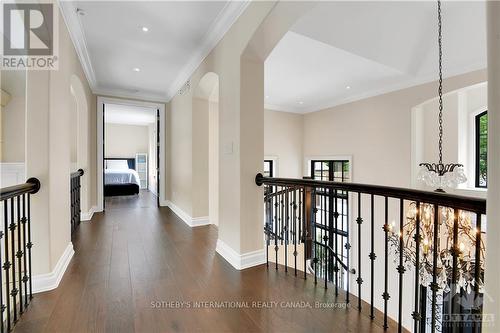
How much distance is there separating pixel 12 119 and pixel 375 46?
6117mm

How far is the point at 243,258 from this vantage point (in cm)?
262

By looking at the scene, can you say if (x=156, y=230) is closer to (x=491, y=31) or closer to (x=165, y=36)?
(x=165, y=36)

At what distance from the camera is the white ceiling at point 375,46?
3180 millimetres

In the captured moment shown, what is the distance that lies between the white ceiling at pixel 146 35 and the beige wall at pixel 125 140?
6420 mm

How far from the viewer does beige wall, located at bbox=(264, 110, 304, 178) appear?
706 cm

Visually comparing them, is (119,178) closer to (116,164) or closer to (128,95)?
(116,164)

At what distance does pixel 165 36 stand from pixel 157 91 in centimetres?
256

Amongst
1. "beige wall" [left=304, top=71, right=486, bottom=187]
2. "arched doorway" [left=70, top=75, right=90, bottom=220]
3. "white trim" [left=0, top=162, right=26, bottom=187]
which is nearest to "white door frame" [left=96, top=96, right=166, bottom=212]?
"arched doorway" [left=70, top=75, right=90, bottom=220]

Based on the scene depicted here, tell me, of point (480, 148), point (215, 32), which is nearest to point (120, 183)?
point (215, 32)

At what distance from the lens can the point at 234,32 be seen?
8.97ft

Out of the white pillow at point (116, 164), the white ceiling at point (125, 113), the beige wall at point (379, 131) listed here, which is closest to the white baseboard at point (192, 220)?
the beige wall at point (379, 131)

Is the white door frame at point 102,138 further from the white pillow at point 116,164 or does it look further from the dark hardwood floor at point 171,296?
the white pillow at point 116,164

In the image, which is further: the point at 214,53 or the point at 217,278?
the point at 214,53

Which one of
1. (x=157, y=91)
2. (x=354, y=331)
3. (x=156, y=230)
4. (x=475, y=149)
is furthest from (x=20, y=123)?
(x=475, y=149)
